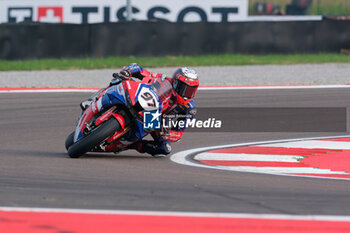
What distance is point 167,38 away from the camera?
2044 centimetres

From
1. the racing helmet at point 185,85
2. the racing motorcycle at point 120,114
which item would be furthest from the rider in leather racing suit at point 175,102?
the racing motorcycle at point 120,114

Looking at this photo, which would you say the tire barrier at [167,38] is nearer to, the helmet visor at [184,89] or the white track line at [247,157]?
the white track line at [247,157]

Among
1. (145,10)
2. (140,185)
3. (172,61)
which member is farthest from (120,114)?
(145,10)

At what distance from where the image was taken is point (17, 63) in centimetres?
1959

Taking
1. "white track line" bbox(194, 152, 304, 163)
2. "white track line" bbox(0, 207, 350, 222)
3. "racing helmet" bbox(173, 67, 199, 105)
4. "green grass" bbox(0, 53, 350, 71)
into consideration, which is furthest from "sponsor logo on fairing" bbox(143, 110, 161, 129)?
"green grass" bbox(0, 53, 350, 71)

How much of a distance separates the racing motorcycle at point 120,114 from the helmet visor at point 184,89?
9 cm

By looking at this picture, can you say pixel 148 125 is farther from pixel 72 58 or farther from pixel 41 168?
pixel 72 58

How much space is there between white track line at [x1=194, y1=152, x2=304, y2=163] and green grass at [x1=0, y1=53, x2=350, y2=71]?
1068 cm

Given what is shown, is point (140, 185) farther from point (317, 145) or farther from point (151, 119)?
point (317, 145)

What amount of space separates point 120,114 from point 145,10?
22.8 metres

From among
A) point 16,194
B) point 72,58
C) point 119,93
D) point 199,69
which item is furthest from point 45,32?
point 16,194

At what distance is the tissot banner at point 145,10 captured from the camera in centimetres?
3053

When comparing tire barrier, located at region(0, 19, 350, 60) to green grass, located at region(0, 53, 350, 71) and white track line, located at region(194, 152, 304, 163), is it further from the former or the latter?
white track line, located at region(194, 152, 304, 163)

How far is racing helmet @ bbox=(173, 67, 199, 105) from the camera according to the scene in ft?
27.6
